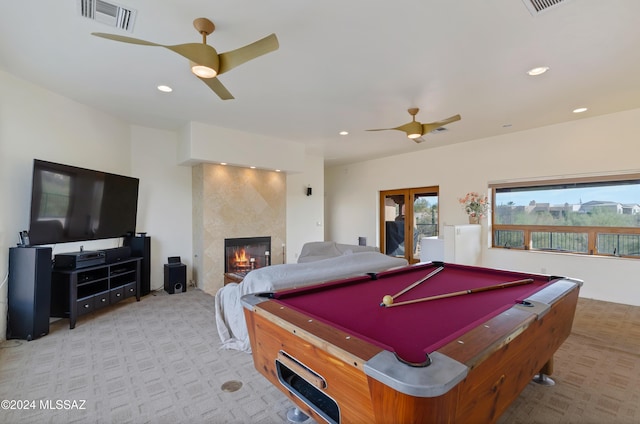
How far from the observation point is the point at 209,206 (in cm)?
514

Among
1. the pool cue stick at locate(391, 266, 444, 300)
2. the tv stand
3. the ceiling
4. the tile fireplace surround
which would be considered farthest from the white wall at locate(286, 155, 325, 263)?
the pool cue stick at locate(391, 266, 444, 300)

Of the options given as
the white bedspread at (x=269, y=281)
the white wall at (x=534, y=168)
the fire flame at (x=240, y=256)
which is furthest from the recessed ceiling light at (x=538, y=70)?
the fire flame at (x=240, y=256)

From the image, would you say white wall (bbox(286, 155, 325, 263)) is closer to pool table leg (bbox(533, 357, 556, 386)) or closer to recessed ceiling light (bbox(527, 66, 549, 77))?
recessed ceiling light (bbox(527, 66, 549, 77))

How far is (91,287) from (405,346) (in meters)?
4.27

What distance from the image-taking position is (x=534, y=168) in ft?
16.8

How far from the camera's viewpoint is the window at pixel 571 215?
442 cm

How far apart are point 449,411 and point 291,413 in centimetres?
135

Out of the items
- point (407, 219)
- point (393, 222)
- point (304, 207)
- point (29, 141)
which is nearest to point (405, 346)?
point (29, 141)

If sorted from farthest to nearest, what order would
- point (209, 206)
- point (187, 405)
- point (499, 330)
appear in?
point (209, 206), point (187, 405), point (499, 330)

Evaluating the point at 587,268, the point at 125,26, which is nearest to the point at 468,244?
the point at 587,268

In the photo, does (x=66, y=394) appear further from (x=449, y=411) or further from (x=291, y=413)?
(x=449, y=411)

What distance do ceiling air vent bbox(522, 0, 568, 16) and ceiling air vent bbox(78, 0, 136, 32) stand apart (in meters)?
2.90

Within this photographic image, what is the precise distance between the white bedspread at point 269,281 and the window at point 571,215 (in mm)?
3659

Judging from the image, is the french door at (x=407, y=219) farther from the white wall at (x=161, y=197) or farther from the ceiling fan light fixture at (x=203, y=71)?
the ceiling fan light fixture at (x=203, y=71)
